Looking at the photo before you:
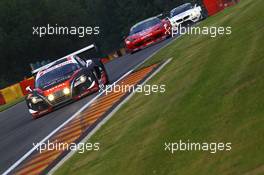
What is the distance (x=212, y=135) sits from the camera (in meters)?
7.84

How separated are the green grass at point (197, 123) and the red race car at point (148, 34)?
18.7 meters

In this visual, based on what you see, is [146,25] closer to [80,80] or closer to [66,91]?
[80,80]

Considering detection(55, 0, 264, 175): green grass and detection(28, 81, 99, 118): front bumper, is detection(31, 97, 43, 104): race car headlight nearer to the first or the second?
detection(28, 81, 99, 118): front bumper

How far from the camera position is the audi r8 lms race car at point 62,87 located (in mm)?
18609

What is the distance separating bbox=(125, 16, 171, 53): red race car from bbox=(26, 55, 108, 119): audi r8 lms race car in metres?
12.9

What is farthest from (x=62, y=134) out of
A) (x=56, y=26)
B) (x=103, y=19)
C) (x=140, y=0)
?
(x=103, y=19)

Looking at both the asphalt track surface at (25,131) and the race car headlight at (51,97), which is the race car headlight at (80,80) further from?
the race car headlight at (51,97)

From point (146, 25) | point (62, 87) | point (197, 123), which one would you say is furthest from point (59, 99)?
point (146, 25)

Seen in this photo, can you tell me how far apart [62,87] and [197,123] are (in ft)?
33.8

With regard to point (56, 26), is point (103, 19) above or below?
below

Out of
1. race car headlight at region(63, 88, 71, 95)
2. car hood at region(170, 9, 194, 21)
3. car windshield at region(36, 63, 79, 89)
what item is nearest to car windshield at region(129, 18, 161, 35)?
car hood at region(170, 9, 194, 21)

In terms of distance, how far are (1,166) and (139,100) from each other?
298cm

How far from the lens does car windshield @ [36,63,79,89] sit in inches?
746

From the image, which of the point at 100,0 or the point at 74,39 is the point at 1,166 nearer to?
the point at 74,39
